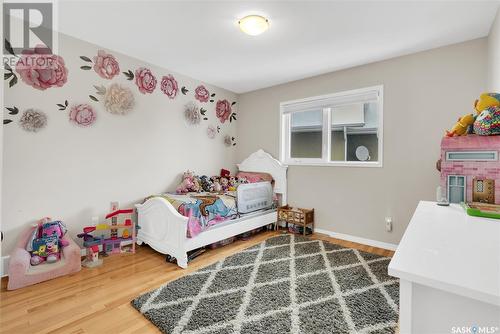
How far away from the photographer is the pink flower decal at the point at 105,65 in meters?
2.72

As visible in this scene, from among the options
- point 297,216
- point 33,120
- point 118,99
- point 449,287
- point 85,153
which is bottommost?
point 297,216

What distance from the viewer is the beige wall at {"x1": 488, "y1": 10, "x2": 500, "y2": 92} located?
6.28ft

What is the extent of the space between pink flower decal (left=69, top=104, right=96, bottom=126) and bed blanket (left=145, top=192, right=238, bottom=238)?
118 cm

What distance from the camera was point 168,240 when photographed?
2.61 m

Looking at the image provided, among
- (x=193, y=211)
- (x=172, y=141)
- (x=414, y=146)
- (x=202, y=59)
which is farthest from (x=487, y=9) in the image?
(x=172, y=141)

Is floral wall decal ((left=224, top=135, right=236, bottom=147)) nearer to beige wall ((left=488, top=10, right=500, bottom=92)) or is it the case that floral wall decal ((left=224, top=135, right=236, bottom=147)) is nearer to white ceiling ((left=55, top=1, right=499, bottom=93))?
white ceiling ((left=55, top=1, right=499, bottom=93))

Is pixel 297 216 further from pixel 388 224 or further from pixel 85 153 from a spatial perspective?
pixel 85 153

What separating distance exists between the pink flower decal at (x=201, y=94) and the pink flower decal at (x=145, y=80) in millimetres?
690

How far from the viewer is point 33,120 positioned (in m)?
2.33

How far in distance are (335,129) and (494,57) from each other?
5.59 ft

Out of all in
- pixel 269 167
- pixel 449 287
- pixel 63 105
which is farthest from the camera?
pixel 269 167

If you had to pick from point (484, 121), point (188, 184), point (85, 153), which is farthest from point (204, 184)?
point (484, 121)

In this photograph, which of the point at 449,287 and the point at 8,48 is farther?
the point at 8,48

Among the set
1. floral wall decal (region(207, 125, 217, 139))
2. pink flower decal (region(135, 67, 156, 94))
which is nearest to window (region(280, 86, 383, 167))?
floral wall decal (region(207, 125, 217, 139))
